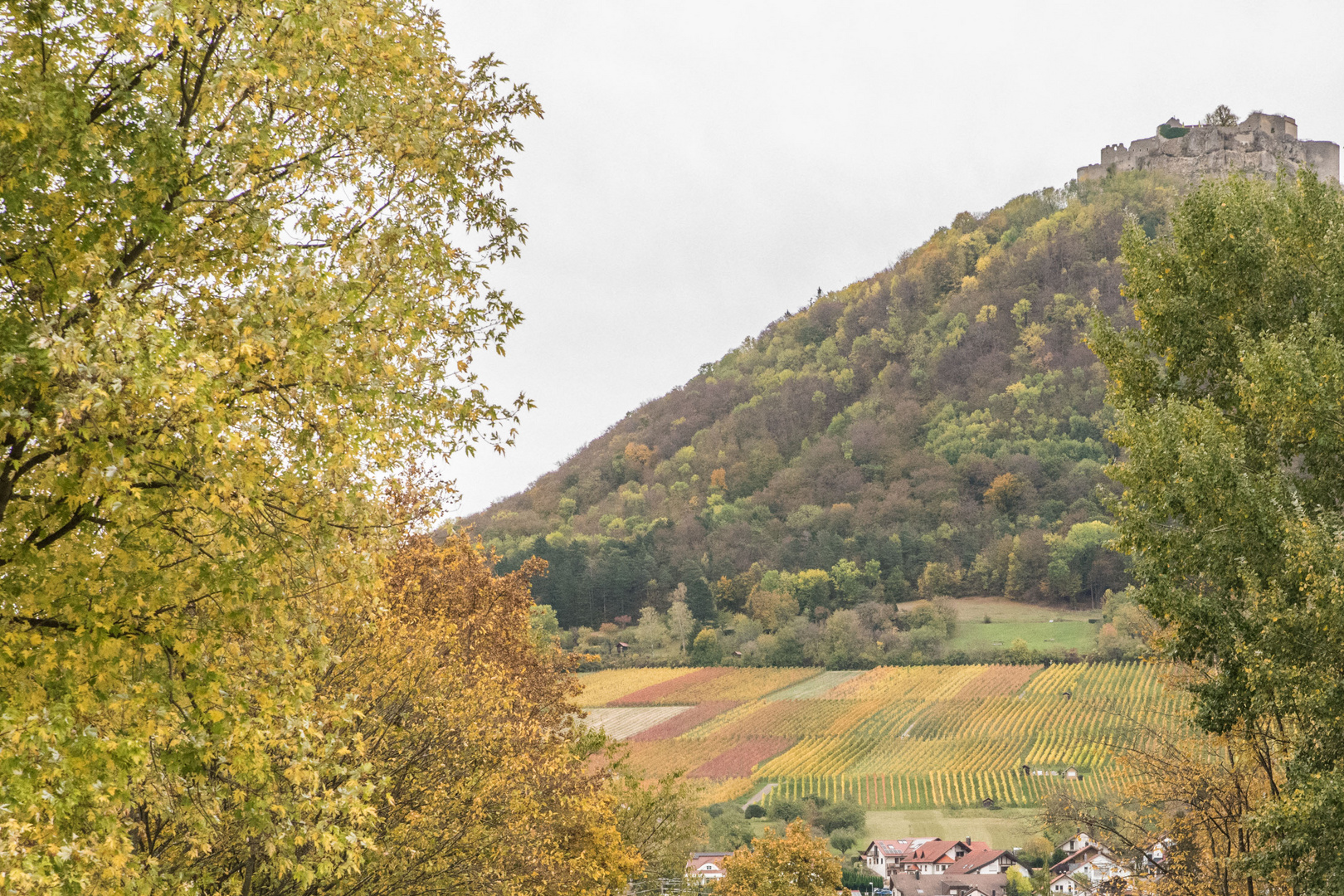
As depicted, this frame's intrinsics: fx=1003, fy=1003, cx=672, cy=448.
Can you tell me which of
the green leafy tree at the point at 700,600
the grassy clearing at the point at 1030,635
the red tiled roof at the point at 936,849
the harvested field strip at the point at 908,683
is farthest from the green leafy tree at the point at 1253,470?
the green leafy tree at the point at 700,600

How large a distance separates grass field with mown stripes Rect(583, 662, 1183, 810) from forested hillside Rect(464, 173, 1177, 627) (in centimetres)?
1974

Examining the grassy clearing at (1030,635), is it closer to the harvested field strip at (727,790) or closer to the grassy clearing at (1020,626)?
the grassy clearing at (1020,626)

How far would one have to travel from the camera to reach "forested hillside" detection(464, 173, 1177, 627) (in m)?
100

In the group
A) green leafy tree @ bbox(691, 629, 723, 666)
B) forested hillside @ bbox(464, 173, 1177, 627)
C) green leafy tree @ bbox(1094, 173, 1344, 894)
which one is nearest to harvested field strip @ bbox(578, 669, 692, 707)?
green leafy tree @ bbox(691, 629, 723, 666)

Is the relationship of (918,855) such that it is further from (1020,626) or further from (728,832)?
(1020,626)

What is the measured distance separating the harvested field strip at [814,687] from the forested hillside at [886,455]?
1669cm

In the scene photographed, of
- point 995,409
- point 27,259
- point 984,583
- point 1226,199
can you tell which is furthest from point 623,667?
point 27,259

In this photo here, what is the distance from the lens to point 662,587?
101 m

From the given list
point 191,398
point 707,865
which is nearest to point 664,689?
point 707,865

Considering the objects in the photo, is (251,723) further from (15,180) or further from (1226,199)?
(1226,199)

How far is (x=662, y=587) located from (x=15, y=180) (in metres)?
98.0

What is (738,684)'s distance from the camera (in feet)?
261

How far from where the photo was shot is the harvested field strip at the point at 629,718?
214ft

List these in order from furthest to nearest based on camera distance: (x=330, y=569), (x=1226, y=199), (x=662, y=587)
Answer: (x=662, y=587) → (x=1226, y=199) → (x=330, y=569)
